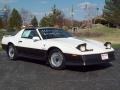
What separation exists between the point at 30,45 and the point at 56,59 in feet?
4.30

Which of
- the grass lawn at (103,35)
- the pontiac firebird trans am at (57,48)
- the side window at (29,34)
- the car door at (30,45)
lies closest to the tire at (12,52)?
the pontiac firebird trans am at (57,48)

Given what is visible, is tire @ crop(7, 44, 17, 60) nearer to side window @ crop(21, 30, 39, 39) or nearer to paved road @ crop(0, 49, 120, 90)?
side window @ crop(21, 30, 39, 39)

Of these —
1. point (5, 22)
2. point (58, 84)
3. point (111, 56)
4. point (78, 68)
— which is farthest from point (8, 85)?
point (5, 22)

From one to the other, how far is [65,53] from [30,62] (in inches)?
91.7

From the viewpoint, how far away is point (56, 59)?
32.3ft

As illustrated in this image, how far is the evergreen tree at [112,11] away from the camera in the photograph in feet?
217

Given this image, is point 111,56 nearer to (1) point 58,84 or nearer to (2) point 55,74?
(2) point 55,74

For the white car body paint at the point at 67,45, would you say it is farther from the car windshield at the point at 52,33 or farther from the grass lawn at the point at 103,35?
the grass lawn at the point at 103,35

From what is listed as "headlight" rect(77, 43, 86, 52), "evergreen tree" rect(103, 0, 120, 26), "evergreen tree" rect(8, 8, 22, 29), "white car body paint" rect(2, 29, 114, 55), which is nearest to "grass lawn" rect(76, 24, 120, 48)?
"white car body paint" rect(2, 29, 114, 55)

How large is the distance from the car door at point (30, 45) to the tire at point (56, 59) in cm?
36

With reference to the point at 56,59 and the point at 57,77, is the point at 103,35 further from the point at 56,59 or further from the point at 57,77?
the point at 57,77

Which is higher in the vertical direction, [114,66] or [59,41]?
[59,41]

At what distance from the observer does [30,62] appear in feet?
37.3

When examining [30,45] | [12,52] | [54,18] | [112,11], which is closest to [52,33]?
[30,45]
